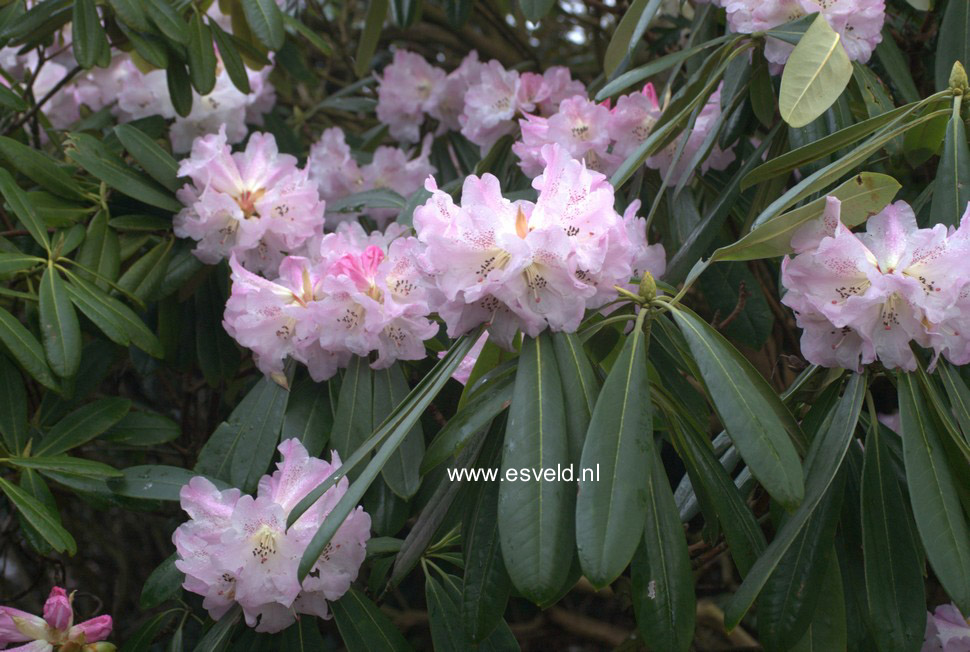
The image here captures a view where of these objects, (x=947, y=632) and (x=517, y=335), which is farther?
(x=947, y=632)

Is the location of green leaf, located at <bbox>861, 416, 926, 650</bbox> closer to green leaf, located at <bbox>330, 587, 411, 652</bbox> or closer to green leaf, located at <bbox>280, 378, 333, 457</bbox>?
green leaf, located at <bbox>330, 587, 411, 652</bbox>

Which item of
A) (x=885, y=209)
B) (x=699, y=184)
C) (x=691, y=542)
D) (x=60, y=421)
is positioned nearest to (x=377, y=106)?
(x=699, y=184)

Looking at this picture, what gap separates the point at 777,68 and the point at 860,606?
66 centimetres

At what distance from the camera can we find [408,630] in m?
2.14

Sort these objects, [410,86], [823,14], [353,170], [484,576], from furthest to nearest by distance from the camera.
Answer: [410,86]
[353,170]
[823,14]
[484,576]

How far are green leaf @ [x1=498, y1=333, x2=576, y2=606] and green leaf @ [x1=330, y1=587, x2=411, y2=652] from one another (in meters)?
0.35

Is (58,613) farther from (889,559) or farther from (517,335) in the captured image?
(889,559)

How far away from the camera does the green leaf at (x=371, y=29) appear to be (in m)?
1.81

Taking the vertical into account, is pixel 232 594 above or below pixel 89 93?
below

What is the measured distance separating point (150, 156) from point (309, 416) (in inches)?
20.3

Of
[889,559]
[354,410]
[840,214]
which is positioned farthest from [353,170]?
[889,559]

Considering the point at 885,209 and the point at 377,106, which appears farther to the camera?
the point at 377,106

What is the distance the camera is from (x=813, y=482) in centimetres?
90

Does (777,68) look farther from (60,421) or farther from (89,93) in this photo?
(89,93)
